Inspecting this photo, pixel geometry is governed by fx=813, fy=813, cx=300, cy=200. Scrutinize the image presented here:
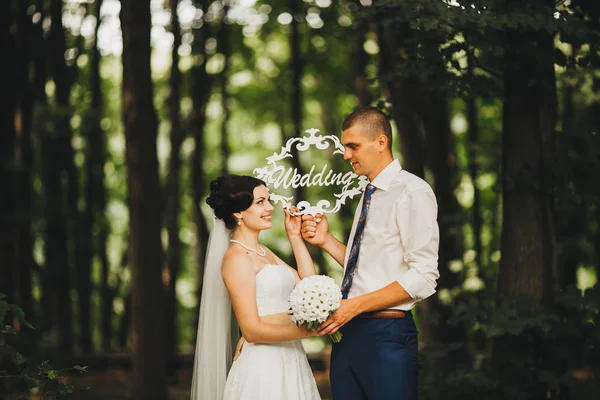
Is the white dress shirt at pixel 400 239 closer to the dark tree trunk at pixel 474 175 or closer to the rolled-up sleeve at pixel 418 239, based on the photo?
the rolled-up sleeve at pixel 418 239

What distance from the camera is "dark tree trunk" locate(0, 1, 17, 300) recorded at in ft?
34.6

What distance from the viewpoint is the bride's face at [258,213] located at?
16.4 feet

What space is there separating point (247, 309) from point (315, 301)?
51 cm

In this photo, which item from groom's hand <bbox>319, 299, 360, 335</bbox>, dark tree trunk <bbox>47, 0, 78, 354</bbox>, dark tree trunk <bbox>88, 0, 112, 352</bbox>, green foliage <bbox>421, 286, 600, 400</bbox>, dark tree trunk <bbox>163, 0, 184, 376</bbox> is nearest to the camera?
groom's hand <bbox>319, 299, 360, 335</bbox>

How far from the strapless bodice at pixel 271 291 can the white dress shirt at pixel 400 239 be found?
430mm

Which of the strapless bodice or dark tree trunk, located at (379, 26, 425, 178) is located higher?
dark tree trunk, located at (379, 26, 425, 178)

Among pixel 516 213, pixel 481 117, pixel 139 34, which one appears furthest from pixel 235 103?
pixel 516 213

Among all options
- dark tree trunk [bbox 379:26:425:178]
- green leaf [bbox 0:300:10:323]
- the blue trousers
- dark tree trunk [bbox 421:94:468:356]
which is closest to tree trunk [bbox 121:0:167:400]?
dark tree trunk [bbox 379:26:425:178]

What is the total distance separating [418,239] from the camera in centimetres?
458

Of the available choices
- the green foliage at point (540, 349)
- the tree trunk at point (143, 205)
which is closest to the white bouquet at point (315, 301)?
the green foliage at point (540, 349)

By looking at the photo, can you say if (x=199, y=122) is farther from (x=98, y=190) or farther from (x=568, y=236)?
(x=568, y=236)

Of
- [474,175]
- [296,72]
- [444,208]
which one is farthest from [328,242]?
[296,72]

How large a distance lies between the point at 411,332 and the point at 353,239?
64 cm

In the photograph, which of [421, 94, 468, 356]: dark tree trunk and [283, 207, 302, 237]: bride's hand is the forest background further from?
[283, 207, 302, 237]: bride's hand
